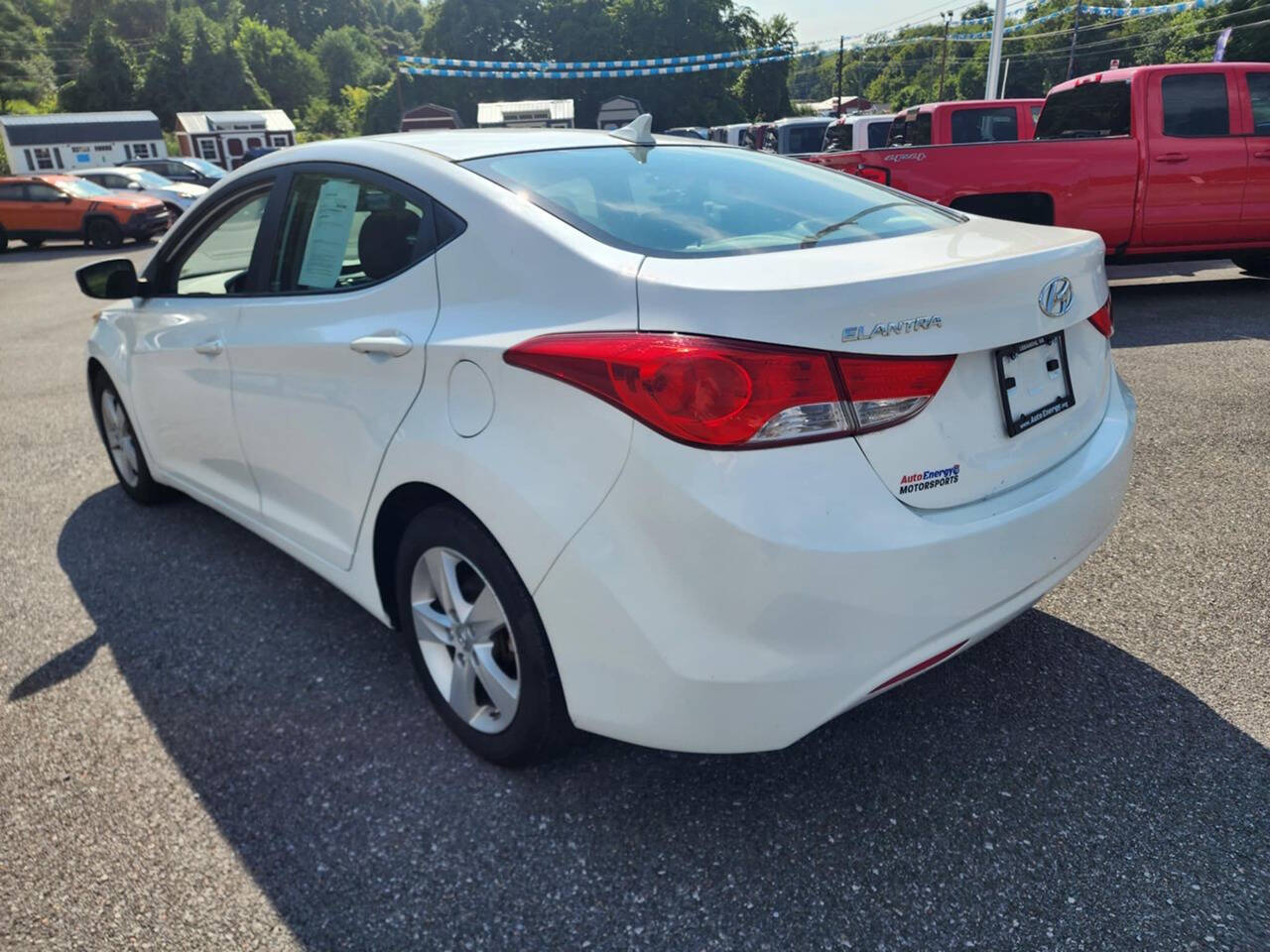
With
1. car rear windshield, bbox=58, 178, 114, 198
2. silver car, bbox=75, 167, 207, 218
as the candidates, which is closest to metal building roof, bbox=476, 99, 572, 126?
silver car, bbox=75, 167, 207, 218

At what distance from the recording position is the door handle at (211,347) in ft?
10.7

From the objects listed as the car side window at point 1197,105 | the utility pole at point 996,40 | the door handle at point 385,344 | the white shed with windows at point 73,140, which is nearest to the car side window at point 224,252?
the door handle at point 385,344

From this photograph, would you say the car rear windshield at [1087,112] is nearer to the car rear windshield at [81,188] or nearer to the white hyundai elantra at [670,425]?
the white hyundai elantra at [670,425]

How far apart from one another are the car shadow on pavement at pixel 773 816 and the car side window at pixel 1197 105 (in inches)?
275

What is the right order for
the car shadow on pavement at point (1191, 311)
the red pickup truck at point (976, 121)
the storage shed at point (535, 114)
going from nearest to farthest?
the car shadow on pavement at point (1191, 311)
the red pickup truck at point (976, 121)
the storage shed at point (535, 114)

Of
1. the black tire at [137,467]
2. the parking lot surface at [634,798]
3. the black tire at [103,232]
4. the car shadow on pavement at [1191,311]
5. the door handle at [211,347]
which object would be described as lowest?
the black tire at [103,232]

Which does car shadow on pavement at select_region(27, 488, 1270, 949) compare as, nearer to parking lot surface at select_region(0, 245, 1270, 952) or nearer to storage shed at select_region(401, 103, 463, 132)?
parking lot surface at select_region(0, 245, 1270, 952)

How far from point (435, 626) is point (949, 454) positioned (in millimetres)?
1404

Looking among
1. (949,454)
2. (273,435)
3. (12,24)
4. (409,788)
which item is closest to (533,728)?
(409,788)

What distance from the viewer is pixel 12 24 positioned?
301 ft

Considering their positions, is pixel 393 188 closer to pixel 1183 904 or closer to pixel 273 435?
pixel 273 435

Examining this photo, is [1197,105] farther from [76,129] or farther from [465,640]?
[76,129]

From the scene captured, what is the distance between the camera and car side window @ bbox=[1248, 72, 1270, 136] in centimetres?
820

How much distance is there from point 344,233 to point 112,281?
147 centimetres
